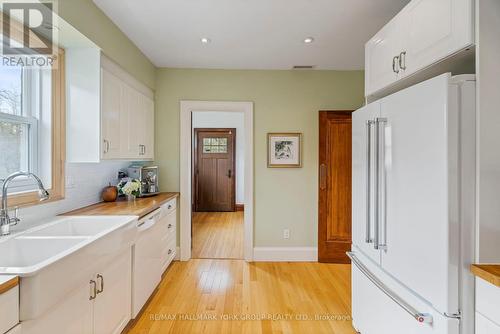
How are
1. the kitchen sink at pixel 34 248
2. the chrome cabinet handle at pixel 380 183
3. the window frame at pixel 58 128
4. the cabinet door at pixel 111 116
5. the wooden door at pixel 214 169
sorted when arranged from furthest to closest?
the wooden door at pixel 214 169 < the cabinet door at pixel 111 116 < the window frame at pixel 58 128 < the chrome cabinet handle at pixel 380 183 < the kitchen sink at pixel 34 248

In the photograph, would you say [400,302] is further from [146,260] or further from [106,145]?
[106,145]

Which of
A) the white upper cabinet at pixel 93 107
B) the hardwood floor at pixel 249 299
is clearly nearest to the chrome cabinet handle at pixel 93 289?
the hardwood floor at pixel 249 299

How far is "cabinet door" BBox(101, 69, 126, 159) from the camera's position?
229 centimetres

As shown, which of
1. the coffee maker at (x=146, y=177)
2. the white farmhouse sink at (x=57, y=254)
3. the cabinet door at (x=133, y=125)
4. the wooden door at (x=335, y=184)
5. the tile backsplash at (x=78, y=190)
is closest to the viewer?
the white farmhouse sink at (x=57, y=254)

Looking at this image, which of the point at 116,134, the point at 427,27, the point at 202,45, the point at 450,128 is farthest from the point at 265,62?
the point at 450,128

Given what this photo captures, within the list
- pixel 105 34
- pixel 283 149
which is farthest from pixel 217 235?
pixel 105 34

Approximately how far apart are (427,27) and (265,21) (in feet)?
4.50

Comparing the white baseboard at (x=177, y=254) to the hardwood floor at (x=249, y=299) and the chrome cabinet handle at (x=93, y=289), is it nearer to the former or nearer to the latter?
the hardwood floor at (x=249, y=299)

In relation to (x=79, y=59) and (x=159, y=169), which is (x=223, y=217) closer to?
(x=159, y=169)

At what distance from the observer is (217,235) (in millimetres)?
4793

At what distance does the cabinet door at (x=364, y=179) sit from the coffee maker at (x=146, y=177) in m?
2.31

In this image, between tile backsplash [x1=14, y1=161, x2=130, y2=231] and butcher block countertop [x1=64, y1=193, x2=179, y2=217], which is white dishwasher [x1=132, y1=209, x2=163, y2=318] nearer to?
butcher block countertop [x1=64, y1=193, x2=179, y2=217]

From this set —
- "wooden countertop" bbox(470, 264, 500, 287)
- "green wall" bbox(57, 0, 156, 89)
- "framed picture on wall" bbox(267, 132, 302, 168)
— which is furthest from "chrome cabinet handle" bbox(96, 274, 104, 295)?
"framed picture on wall" bbox(267, 132, 302, 168)

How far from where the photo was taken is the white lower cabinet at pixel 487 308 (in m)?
1.05
